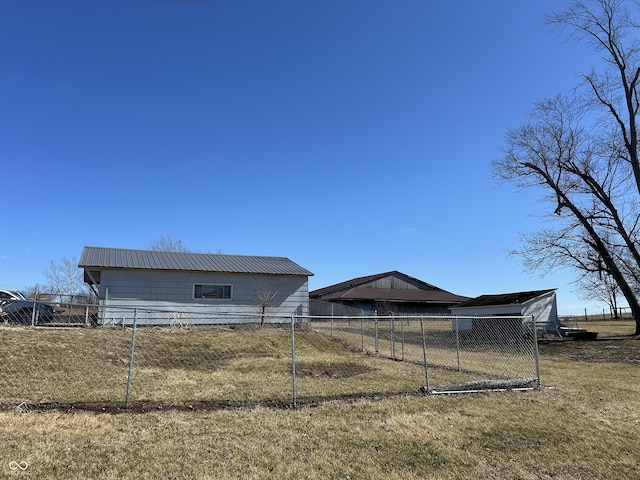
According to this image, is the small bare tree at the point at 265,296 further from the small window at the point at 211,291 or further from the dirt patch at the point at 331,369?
the dirt patch at the point at 331,369

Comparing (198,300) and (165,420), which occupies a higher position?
(198,300)

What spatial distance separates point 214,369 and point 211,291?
8.68 metres

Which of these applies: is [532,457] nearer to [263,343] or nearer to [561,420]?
[561,420]

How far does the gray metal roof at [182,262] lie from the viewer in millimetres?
17141

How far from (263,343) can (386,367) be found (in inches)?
187

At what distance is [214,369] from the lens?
10109 millimetres

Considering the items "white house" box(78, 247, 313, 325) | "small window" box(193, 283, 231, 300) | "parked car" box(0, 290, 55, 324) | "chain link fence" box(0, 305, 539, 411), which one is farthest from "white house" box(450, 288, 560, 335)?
"parked car" box(0, 290, 55, 324)

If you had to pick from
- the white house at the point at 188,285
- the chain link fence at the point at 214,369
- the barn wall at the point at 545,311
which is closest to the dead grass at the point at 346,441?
the chain link fence at the point at 214,369

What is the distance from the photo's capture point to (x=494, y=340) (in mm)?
19094

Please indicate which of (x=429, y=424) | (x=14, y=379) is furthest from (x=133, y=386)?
(x=429, y=424)

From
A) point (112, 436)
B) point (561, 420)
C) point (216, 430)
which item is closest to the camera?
point (112, 436)

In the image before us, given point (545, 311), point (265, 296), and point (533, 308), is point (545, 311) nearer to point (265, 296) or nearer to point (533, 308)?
point (533, 308)
